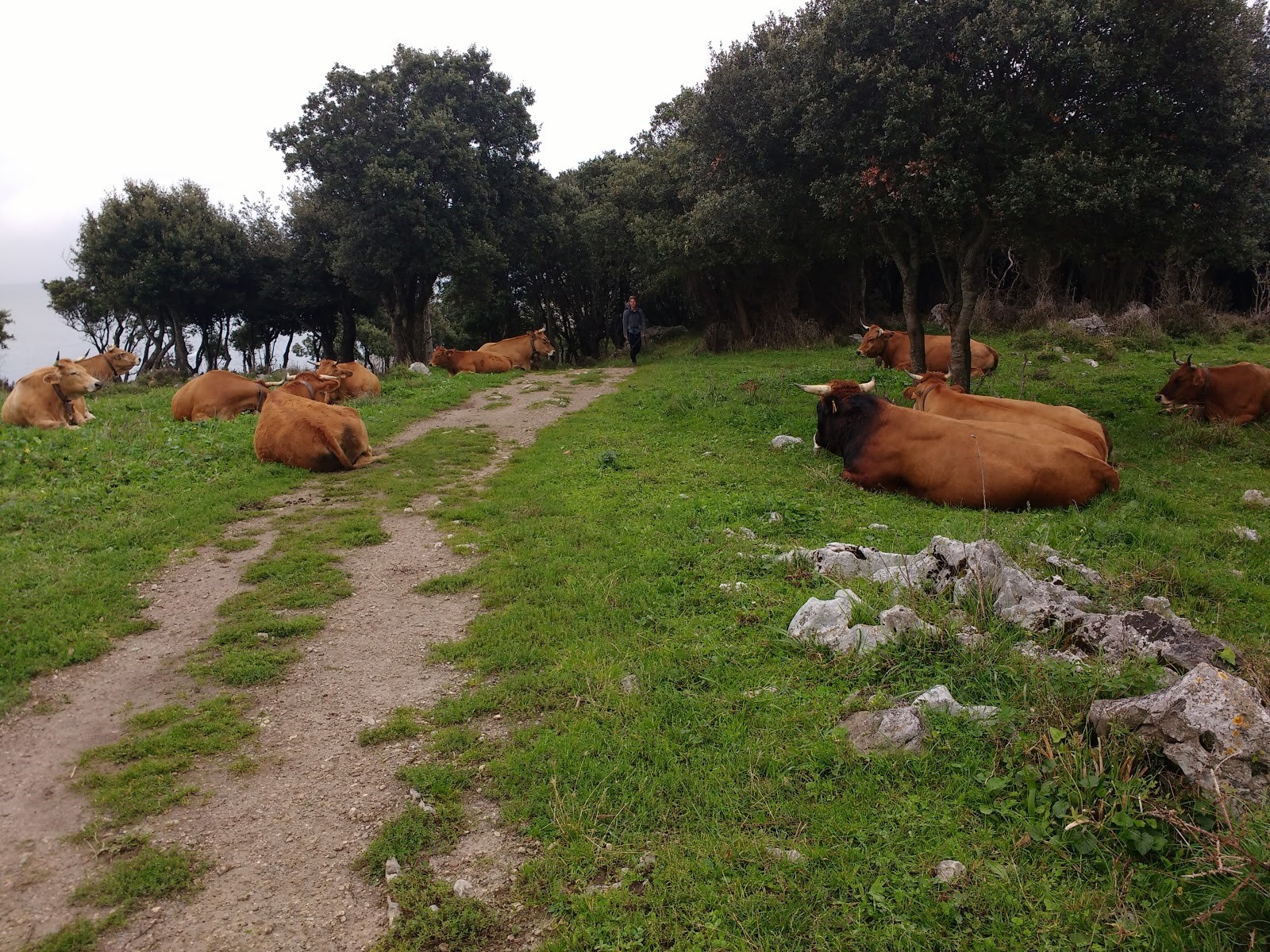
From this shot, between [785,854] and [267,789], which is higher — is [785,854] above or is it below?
below

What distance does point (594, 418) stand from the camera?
1534 cm

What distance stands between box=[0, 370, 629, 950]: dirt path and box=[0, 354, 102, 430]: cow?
937cm

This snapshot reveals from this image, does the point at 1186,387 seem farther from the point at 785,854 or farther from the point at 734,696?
the point at 785,854

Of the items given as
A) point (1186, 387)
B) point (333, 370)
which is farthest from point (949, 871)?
point (333, 370)

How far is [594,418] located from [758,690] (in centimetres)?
1119

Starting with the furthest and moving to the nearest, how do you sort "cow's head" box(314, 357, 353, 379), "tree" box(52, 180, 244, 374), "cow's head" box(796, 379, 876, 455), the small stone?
"tree" box(52, 180, 244, 374) → "cow's head" box(314, 357, 353, 379) → "cow's head" box(796, 379, 876, 455) → the small stone

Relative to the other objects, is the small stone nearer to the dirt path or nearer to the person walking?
the dirt path

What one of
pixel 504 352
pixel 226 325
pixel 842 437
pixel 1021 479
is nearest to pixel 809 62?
pixel 842 437

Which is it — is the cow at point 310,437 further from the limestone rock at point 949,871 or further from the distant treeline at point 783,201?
the limestone rock at point 949,871

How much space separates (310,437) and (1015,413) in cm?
974

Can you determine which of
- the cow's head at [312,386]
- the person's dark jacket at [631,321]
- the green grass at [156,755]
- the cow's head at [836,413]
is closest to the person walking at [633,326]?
the person's dark jacket at [631,321]

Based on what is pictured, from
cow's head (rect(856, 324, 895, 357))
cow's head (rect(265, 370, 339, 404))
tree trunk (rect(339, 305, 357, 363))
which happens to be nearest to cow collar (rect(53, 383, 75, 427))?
cow's head (rect(265, 370, 339, 404))

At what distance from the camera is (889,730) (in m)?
3.93

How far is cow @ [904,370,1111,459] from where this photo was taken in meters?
9.59
